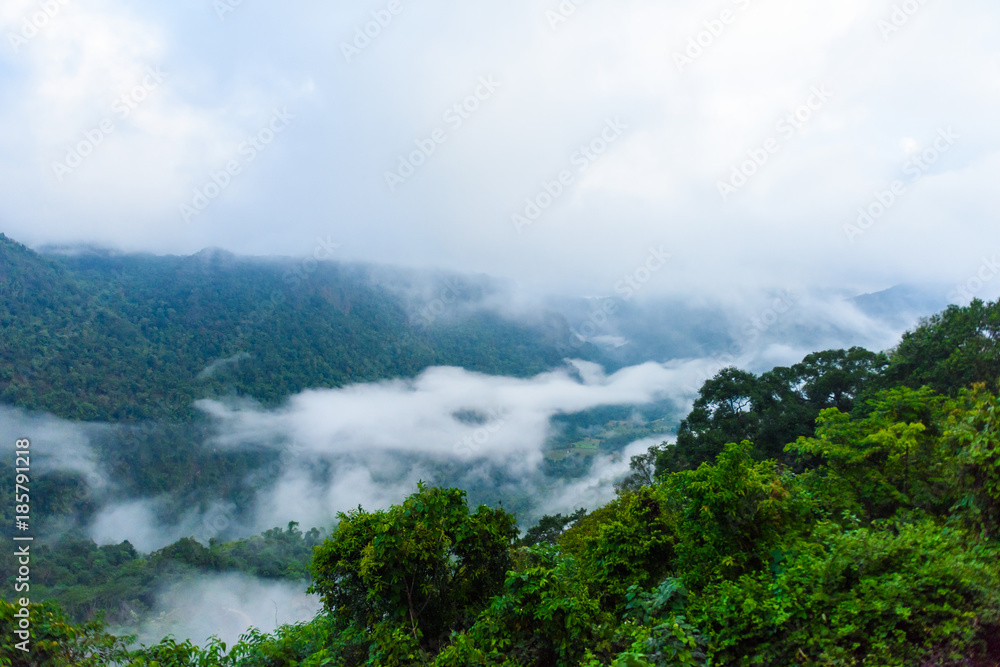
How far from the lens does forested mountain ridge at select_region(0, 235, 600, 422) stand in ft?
348

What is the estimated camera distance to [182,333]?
139 m

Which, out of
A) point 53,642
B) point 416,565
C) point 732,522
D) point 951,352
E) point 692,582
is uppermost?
point 951,352

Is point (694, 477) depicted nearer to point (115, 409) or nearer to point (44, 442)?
point (44, 442)

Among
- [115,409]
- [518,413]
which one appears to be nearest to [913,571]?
[115,409]

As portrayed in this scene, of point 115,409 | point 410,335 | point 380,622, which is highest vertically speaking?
point 410,335

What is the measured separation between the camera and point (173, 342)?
444ft

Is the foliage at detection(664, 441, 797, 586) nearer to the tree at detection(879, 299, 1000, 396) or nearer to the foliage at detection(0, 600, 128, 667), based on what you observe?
the foliage at detection(0, 600, 128, 667)

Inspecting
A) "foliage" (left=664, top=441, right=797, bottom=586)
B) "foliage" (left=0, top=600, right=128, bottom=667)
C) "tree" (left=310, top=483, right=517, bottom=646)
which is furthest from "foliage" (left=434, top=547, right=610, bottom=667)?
"foliage" (left=0, top=600, right=128, bottom=667)

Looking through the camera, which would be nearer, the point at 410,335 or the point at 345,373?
the point at 345,373

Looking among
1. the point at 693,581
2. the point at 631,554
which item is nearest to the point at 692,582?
the point at 693,581

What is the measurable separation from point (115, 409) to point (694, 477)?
137m

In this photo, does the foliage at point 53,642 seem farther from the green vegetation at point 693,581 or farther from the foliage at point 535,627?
the foliage at point 535,627

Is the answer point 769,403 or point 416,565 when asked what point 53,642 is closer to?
point 416,565

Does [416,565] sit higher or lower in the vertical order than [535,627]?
higher
